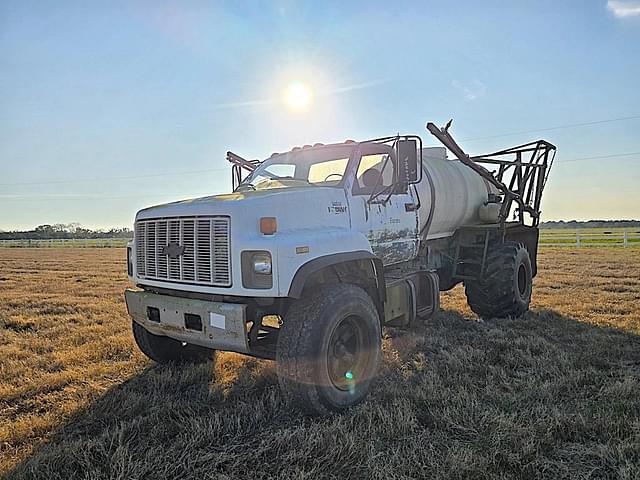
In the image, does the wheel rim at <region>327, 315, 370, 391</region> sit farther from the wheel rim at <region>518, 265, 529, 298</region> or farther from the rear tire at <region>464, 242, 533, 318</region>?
the wheel rim at <region>518, 265, 529, 298</region>

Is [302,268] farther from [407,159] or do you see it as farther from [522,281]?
[522,281]

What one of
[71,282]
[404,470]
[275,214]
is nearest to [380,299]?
[275,214]

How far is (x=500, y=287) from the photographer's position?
276 inches

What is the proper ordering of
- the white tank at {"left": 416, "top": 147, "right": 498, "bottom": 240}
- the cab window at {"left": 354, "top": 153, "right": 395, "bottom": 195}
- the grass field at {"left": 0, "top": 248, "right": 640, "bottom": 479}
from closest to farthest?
the grass field at {"left": 0, "top": 248, "right": 640, "bottom": 479}
the cab window at {"left": 354, "top": 153, "right": 395, "bottom": 195}
the white tank at {"left": 416, "top": 147, "right": 498, "bottom": 240}

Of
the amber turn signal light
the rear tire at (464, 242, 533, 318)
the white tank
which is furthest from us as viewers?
the rear tire at (464, 242, 533, 318)

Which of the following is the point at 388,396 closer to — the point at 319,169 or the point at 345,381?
the point at 345,381

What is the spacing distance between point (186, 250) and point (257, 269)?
73 centimetres

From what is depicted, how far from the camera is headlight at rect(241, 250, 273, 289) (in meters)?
3.52

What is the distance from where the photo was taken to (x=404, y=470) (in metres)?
2.86

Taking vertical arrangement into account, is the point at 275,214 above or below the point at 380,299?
above

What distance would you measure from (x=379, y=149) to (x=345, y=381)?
96.6 inches

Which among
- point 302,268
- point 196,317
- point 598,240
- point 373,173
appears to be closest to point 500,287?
point 373,173

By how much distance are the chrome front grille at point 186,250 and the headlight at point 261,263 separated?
0.21 metres

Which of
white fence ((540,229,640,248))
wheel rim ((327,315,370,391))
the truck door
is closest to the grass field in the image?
wheel rim ((327,315,370,391))
